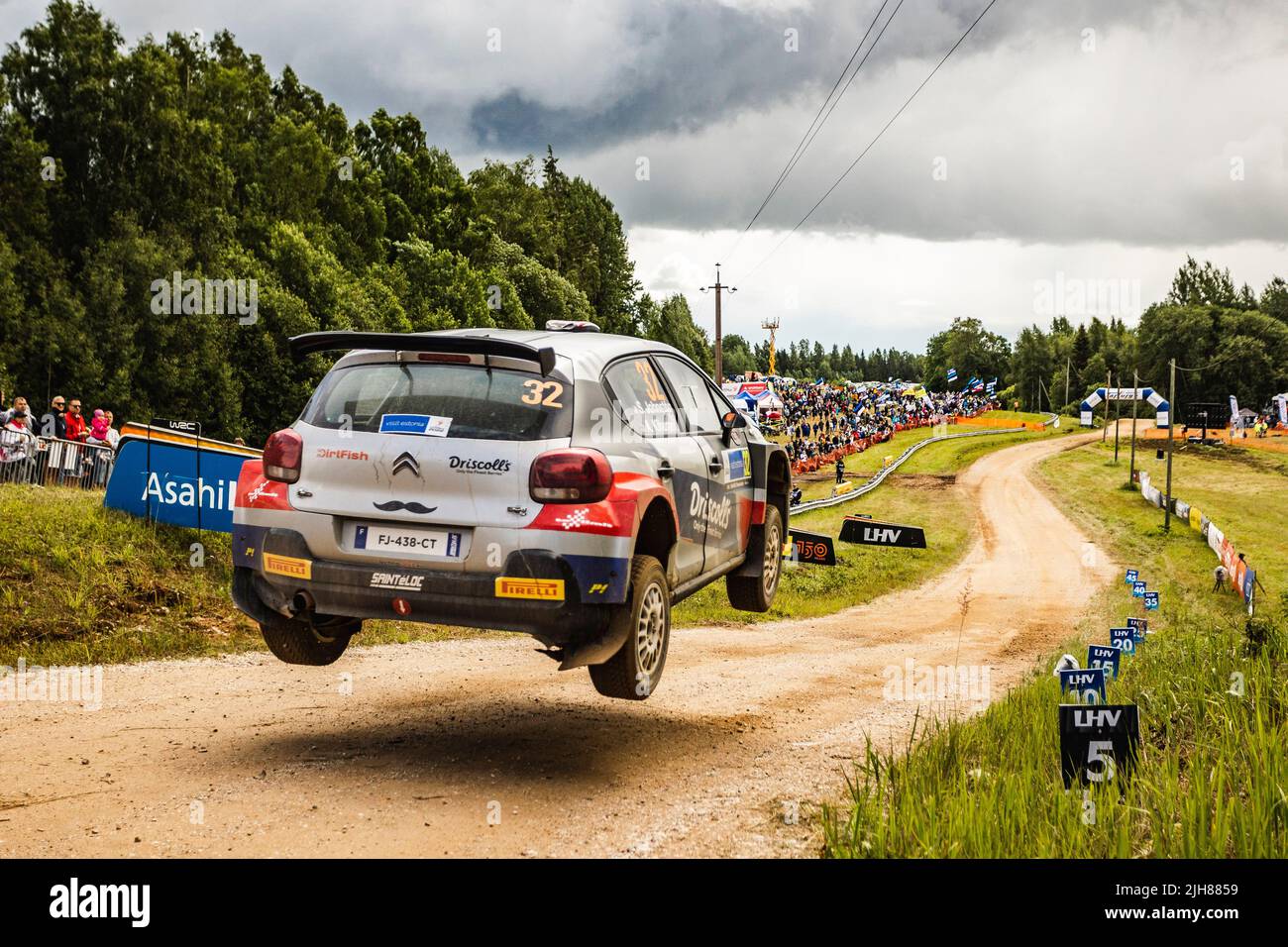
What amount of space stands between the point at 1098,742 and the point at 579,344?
331 centimetres

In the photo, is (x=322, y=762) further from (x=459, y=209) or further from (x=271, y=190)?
(x=459, y=209)

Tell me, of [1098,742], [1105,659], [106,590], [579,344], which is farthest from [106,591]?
[1105,659]

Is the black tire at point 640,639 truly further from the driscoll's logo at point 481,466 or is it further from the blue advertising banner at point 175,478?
the blue advertising banner at point 175,478

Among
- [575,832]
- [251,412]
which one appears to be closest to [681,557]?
[575,832]

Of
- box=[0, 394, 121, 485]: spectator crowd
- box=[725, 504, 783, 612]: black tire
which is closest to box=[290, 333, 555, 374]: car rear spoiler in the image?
box=[725, 504, 783, 612]: black tire

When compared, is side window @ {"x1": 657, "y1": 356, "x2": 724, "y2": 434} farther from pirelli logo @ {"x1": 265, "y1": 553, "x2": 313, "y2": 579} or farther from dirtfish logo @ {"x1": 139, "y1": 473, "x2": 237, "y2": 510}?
dirtfish logo @ {"x1": 139, "y1": 473, "x2": 237, "y2": 510}

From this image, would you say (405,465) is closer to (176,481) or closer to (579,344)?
(579,344)

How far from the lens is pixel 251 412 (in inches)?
1373

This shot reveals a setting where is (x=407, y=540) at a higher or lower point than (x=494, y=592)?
higher

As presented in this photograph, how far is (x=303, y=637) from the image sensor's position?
4.99 meters

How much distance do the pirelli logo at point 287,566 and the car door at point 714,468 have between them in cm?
196

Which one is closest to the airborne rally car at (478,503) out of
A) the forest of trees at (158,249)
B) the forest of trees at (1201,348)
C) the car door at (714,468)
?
the car door at (714,468)

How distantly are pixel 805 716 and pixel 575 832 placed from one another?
3.72 m

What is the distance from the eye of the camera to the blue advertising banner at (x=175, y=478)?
1062 cm
